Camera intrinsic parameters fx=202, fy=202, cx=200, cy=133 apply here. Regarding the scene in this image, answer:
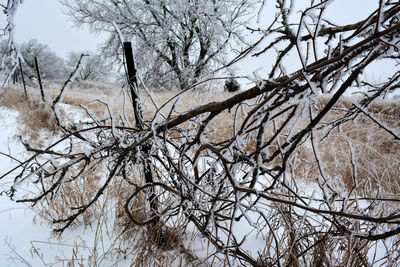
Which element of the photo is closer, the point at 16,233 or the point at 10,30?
the point at 10,30

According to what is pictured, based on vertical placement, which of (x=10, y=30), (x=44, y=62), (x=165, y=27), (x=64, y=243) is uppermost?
(x=44, y=62)

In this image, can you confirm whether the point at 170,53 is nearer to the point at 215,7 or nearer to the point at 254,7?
the point at 215,7

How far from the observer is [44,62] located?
14859mm

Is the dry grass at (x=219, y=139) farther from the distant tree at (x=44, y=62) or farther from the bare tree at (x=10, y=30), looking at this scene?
the distant tree at (x=44, y=62)

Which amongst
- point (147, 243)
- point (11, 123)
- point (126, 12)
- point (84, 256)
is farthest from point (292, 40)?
point (126, 12)

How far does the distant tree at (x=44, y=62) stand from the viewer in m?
12.9

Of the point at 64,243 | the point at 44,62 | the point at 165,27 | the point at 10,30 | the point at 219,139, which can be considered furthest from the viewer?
the point at 44,62

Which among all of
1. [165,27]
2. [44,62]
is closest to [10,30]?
[165,27]

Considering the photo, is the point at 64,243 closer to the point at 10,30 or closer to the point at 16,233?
the point at 16,233

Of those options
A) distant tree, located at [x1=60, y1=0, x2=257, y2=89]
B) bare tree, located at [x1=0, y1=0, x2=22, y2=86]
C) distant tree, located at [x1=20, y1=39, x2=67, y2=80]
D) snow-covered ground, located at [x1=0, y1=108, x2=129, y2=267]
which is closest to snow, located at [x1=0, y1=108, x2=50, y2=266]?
snow-covered ground, located at [x1=0, y1=108, x2=129, y2=267]

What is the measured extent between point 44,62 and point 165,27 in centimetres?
1445

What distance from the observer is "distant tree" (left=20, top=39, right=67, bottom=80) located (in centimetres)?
1289

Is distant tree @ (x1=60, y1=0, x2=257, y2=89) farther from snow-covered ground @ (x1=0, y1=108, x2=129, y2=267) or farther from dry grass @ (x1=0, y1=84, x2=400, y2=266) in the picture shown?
snow-covered ground @ (x1=0, y1=108, x2=129, y2=267)

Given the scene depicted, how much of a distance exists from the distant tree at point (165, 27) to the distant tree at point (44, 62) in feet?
33.8
